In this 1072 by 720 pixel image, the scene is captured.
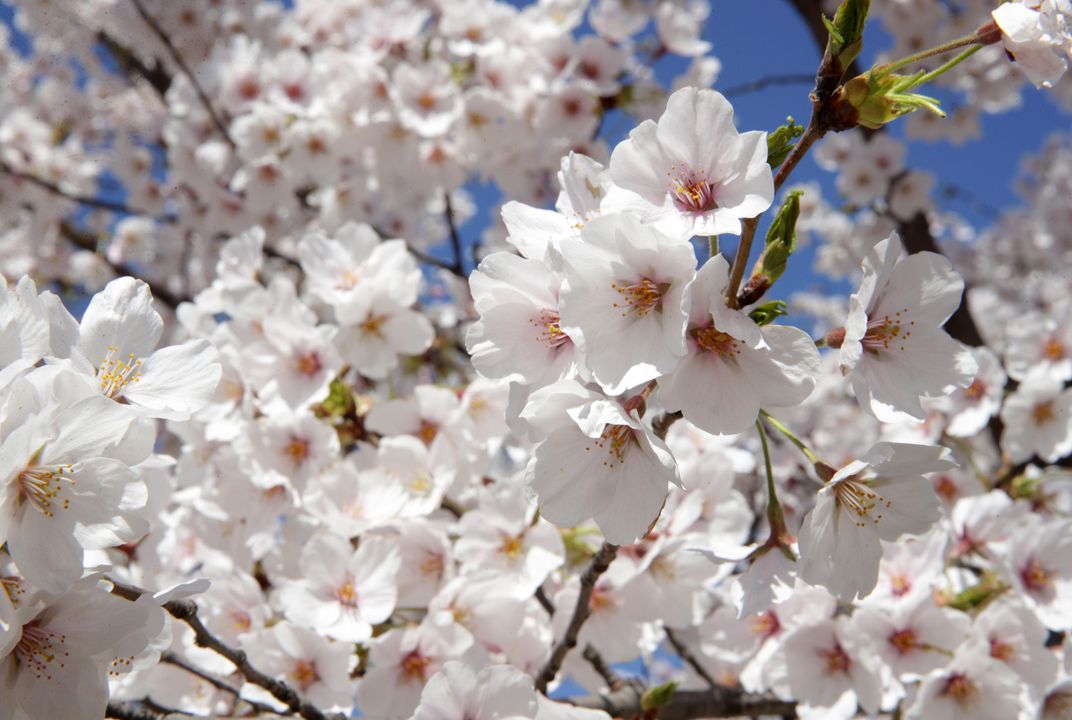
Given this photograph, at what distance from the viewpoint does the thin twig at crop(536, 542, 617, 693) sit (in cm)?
162

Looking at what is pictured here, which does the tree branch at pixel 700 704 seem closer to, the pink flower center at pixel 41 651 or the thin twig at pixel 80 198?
the pink flower center at pixel 41 651

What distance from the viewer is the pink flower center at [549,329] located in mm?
1427

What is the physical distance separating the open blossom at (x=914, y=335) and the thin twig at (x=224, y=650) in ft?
4.36

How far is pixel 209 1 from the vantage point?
6438mm

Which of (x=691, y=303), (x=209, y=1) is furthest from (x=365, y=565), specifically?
(x=209, y=1)

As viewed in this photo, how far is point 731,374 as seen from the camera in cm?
136

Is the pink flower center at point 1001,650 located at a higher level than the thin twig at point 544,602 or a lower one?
lower

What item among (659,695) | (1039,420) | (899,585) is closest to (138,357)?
(659,695)

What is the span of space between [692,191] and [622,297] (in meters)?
0.25

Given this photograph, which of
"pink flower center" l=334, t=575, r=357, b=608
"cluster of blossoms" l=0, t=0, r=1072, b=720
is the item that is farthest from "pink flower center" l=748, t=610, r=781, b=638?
"pink flower center" l=334, t=575, r=357, b=608

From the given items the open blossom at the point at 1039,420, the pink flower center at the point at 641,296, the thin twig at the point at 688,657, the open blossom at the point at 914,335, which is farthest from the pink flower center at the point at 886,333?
the open blossom at the point at 1039,420

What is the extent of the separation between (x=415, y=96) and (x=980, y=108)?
157 inches

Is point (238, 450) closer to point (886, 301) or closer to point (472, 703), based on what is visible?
point (472, 703)

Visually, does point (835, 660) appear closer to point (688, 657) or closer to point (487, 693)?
point (688, 657)
